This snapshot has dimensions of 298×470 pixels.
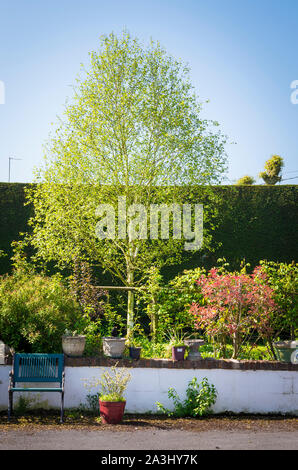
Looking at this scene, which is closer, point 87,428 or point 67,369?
point 87,428

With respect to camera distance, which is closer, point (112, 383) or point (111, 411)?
point (111, 411)

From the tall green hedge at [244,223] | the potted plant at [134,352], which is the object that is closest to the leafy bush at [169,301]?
the potted plant at [134,352]

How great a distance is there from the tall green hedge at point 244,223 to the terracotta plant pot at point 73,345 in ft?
23.3

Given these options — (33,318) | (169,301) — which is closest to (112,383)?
(33,318)

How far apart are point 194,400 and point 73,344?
5.75ft

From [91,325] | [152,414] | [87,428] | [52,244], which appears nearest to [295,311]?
[152,414]

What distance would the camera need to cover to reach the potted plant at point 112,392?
19.4ft

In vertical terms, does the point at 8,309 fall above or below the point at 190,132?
below

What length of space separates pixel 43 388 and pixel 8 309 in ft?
3.87

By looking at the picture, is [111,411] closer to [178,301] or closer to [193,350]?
[193,350]

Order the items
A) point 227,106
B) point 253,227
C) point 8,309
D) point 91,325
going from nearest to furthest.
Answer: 1. point 8,309
2. point 91,325
3. point 227,106
4. point 253,227

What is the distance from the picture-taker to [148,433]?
5.47m

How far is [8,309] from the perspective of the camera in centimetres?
661
